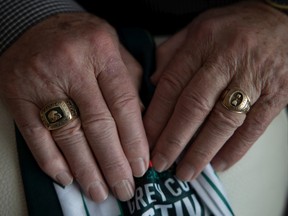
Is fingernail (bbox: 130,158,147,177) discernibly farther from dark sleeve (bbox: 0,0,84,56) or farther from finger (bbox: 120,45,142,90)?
dark sleeve (bbox: 0,0,84,56)

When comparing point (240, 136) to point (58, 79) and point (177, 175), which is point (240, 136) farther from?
point (58, 79)

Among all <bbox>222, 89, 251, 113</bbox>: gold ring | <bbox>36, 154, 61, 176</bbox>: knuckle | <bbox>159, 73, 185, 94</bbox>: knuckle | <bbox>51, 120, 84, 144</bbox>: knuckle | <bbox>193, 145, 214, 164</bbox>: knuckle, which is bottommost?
<bbox>36, 154, 61, 176</bbox>: knuckle

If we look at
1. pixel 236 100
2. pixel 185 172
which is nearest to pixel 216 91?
pixel 236 100

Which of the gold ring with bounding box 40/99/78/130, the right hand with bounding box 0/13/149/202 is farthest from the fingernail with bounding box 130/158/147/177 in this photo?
the gold ring with bounding box 40/99/78/130

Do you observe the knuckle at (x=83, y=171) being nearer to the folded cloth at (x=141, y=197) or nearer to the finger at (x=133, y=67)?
the folded cloth at (x=141, y=197)

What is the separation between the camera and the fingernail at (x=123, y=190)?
55 cm

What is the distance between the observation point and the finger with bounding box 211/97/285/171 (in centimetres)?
60

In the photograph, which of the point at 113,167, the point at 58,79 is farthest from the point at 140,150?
the point at 58,79

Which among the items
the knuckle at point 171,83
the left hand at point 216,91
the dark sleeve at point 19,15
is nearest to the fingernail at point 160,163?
the left hand at point 216,91

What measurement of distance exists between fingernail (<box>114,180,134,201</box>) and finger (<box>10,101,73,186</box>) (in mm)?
70

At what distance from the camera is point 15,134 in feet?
1.92

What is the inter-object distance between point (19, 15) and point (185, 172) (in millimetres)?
373

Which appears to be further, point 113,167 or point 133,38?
point 133,38

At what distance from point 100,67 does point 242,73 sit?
0.22 meters
